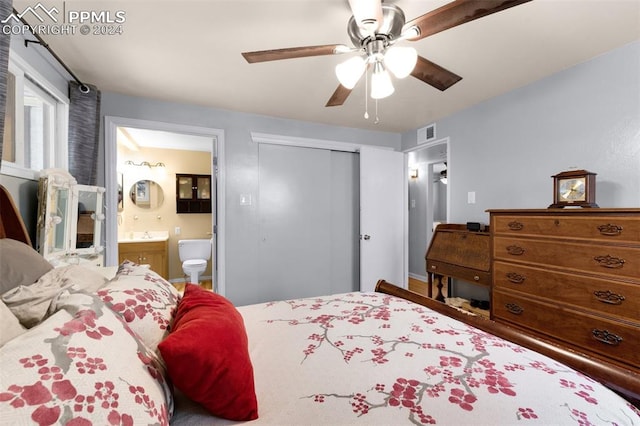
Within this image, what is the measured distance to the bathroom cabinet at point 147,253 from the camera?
13.5 feet

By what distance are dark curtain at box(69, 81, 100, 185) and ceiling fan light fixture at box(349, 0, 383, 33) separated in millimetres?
2397

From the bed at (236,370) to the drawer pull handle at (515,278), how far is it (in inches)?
39.8

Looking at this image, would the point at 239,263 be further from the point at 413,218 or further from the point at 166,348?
the point at 413,218

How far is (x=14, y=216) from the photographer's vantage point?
4.36 feet

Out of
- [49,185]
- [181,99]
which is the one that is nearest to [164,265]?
[181,99]

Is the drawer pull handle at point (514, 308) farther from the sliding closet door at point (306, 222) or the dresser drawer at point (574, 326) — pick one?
the sliding closet door at point (306, 222)

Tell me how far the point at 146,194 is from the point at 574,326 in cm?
543

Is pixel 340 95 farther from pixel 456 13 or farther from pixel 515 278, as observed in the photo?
pixel 515 278

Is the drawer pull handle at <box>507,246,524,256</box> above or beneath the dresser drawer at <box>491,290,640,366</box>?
above

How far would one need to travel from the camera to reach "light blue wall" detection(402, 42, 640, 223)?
1910 mm

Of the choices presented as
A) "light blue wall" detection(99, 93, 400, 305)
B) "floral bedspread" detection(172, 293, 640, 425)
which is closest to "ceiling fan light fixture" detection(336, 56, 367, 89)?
"floral bedspread" detection(172, 293, 640, 425)

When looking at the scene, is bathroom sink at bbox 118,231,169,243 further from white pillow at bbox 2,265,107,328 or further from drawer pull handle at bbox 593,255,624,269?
drawer pull handle at bbox 593,255,624,269

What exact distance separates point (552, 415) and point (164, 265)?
479 centimetres

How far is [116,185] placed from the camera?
2.70m
